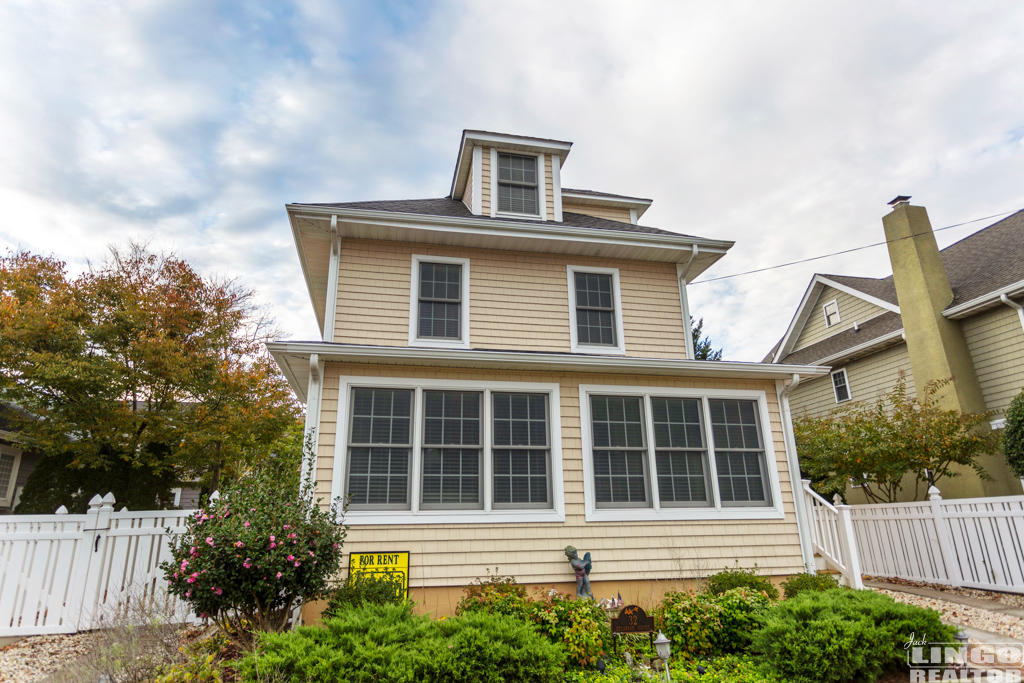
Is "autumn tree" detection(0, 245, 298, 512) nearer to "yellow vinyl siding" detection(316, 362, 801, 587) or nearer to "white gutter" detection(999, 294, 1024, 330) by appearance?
"yellow vinyl siding" detection(316, 362, 801, 587)

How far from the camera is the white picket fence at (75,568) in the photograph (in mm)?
6512

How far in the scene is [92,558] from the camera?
6859 mm

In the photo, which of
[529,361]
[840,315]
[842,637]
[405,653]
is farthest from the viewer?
[840,315]

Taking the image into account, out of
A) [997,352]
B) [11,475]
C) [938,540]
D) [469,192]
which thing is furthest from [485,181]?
[11,475]

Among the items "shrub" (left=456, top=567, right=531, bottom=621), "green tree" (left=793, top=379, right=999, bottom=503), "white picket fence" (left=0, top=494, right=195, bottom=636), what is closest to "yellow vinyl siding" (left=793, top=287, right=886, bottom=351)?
"green tree" (left=793, top=379, right=999, bottom=503)

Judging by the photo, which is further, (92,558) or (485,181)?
(485,181)

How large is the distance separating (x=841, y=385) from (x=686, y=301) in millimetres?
9754

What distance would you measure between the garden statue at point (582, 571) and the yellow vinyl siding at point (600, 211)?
25.1 feet

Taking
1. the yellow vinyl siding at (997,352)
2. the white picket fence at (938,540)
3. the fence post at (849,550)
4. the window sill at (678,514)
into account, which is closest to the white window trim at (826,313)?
the yellow vinyl siding at (997,352)

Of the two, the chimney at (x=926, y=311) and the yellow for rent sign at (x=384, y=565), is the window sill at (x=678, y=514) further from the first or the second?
the chimney at (x=926, y=311)

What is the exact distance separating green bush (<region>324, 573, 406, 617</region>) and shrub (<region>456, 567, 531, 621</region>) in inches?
32.1

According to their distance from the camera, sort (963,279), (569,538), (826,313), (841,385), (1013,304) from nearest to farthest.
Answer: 1. (569,538)
2. (1013,304)
3. (963,279)
4. (841,385)
5. (826,313)

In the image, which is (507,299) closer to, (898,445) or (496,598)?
(496,598)

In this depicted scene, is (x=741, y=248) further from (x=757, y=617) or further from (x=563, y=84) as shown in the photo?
(x=757, y=617)
